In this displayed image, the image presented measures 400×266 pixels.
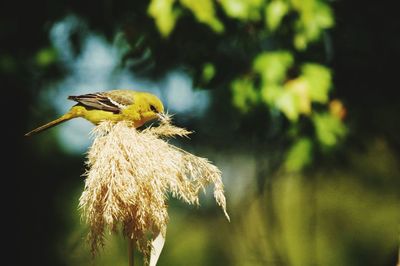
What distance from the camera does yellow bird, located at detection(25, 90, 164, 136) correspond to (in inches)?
63.8

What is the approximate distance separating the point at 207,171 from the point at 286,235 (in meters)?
1.87

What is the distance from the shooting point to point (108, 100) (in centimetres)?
165

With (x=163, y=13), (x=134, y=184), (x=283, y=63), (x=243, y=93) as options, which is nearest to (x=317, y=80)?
(x=283, y=63)

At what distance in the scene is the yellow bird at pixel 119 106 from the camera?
1621 millimetres

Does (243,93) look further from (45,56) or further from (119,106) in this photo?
(45,56)

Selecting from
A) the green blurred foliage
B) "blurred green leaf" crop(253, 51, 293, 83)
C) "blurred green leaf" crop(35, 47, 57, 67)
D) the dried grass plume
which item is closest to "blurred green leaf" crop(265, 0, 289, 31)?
the green blurred foliage

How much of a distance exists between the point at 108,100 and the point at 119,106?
4 cm

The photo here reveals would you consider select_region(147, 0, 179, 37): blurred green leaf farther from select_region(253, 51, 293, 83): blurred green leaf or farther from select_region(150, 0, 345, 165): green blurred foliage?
select_region(253, 51, 293, 83): blurred green leaf

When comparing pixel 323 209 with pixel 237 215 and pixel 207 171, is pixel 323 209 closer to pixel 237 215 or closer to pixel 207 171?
pixel 237 215

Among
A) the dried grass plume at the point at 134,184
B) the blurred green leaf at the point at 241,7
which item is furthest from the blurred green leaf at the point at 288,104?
the dried grass plume at the point at 134,184

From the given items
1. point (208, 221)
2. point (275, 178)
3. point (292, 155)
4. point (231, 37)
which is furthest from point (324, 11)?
point (208, 221)

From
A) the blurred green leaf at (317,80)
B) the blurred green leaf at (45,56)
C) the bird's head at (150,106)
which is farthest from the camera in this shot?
the blurred green leaf at (45,56)

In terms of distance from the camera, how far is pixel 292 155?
214 centimetres

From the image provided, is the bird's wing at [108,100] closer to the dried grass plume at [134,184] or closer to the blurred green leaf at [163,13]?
the blurred green leaf at [163,13]
